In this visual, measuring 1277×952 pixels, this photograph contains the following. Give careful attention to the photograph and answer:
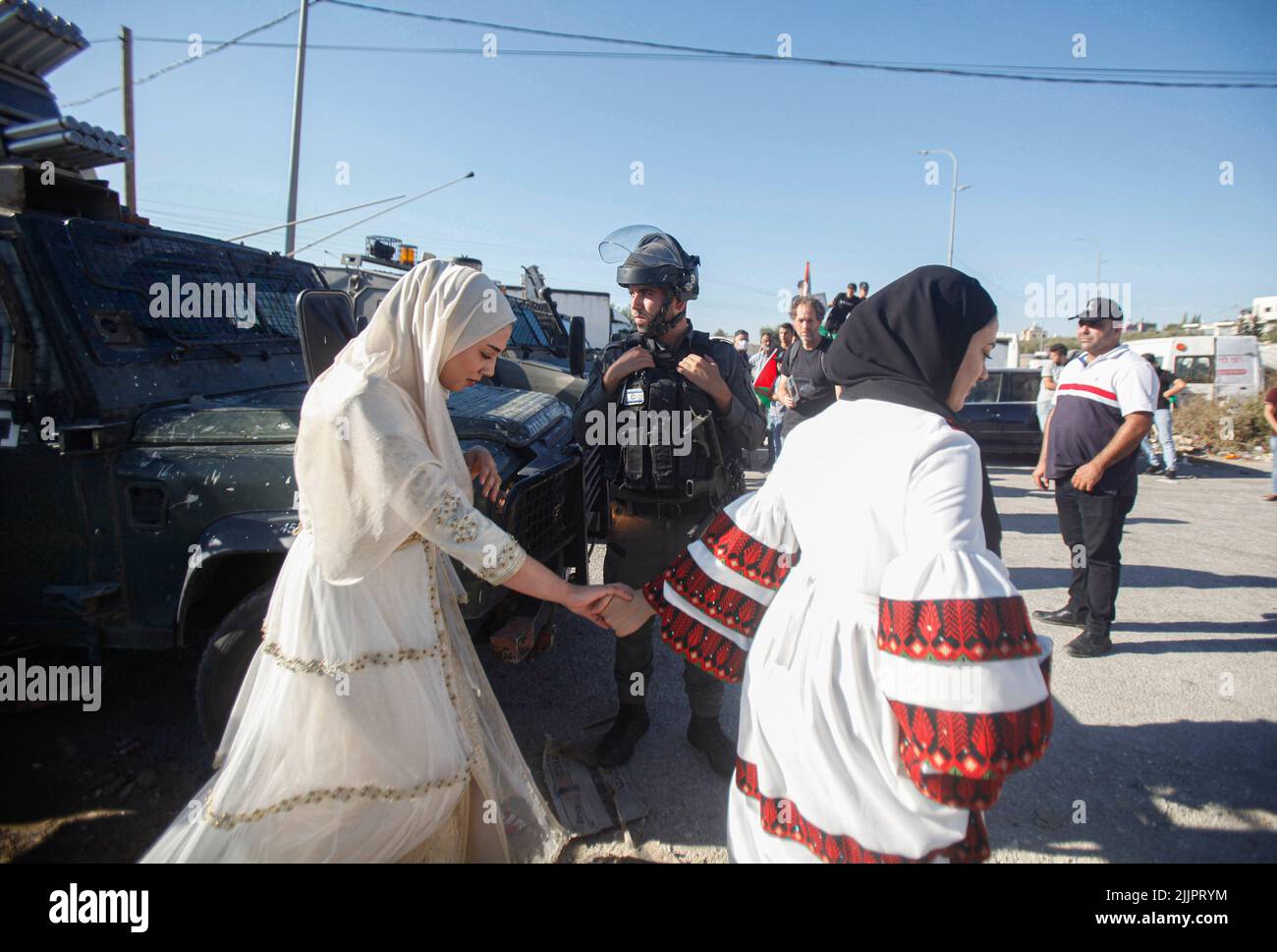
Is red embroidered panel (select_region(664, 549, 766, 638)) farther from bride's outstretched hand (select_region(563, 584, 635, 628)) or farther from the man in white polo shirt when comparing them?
the man in white polo shirt

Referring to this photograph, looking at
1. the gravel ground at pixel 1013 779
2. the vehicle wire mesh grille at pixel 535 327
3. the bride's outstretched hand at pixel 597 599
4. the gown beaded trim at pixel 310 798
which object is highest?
the vehicle wire mesh grille at pixel 535 327

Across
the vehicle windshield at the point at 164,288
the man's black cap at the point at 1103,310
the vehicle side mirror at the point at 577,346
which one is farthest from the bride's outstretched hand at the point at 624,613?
the vehicle side mirror at the point at 577,346

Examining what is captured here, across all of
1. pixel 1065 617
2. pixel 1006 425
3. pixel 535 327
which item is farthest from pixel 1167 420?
pixel 535 327

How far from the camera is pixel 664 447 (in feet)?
9.18

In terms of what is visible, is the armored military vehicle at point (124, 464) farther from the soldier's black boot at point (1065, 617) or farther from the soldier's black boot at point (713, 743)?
the soldier's black boot at point (1065, 617)

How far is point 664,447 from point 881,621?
163cm

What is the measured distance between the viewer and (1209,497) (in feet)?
30.0

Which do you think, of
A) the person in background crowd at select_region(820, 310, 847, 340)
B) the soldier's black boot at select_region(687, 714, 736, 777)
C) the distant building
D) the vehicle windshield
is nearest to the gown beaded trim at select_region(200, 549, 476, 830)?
Answer: the soldier's black boot at select_region(687, 714, 736, 777)

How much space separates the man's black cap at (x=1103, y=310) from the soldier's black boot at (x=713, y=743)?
3242 millimetres

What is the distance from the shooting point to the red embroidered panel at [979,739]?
1.12 m

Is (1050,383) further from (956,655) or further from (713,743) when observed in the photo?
(956,655)

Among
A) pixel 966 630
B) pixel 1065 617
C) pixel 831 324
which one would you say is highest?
pixel 831 324
